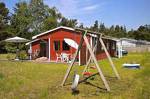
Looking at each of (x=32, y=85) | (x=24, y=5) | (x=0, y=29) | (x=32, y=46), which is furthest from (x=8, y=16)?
(x=32, y=85)

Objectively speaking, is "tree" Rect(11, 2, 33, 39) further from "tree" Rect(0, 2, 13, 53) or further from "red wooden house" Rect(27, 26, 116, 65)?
"red wooden house" Rect(27, 26, 116, 65)

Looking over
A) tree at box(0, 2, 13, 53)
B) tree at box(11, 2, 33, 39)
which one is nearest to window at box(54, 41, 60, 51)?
tree at box(0, 2, 13, 53)

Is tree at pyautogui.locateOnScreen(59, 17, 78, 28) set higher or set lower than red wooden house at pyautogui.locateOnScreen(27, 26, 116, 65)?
higher

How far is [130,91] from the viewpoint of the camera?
452 inches

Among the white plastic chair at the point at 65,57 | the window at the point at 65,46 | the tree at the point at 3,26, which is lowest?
the white plastic chair at the point at 65,57

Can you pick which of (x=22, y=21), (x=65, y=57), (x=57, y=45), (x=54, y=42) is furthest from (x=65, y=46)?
(x=22, y=21)

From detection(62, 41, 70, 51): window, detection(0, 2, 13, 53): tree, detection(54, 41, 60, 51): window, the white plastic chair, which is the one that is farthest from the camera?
detection(0, 2, 13, 53): tree

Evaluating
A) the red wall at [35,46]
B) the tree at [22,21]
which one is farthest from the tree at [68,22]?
the red wall at [35,46]

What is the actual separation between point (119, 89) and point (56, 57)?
63.9 ft

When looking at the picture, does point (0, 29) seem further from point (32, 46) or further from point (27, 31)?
point (32, 46)

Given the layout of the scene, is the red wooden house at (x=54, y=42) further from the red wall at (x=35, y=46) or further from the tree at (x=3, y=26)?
the tree at (x=3, y=26)

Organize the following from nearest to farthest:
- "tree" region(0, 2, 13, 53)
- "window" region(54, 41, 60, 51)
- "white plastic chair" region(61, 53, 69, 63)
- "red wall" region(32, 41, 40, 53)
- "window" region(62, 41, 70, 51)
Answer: "white plastic chair" region(61, 53, 69, 63) → "window" region(62, 41, 70, 51) → "window" region(54, 41, 60, 51) → "red wall" region(32, 41, 40, 53) → "tree" region(0, 2, 13, 53)

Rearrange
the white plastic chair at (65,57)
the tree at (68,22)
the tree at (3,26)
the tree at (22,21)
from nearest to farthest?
1. the white plastic chair at (65,57)
2. the tree at (3,26)
3. the tree at (22,21)
4. the tree at (68,22)

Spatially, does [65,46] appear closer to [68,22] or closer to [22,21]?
[22,21]
